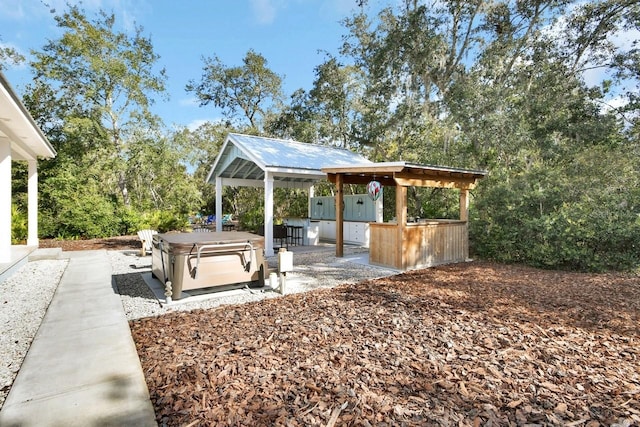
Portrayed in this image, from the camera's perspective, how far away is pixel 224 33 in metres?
17.9

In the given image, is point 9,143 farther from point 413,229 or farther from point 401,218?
point 413,229

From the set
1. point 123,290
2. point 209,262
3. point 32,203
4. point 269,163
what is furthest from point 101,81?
point 209,262

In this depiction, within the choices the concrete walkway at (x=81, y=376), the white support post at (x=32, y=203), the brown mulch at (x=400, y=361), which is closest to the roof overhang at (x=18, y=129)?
the white support post at (x=32, y=203)

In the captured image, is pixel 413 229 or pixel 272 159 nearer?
pixel 413 229

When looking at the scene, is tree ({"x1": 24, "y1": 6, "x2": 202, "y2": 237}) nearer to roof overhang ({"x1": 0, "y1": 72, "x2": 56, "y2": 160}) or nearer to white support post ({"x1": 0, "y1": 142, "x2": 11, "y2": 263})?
roof overhang ({"x1": 0, "y1": 72, "x2": 56, "y2": 160})

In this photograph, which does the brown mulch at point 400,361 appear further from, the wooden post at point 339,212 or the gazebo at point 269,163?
the gazebo at point 269,163

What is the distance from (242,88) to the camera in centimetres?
2258

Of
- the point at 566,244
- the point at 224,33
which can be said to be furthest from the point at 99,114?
the point at 566,244

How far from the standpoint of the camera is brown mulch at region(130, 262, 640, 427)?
238 centimetres

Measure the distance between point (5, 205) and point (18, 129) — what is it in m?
1.59

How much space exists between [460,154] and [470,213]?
2.91 m

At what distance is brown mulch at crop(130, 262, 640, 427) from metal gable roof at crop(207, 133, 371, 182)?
4.89 meters

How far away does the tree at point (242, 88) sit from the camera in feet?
72.5

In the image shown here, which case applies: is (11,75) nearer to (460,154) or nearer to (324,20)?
(324,20)
